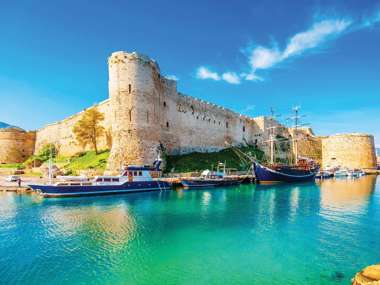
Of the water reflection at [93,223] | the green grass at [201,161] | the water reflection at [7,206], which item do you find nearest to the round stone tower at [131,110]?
the green grass at [201,161]

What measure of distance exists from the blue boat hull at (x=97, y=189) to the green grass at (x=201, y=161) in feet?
15.5

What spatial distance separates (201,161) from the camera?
33.6 m

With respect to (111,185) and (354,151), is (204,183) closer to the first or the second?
(111,185)

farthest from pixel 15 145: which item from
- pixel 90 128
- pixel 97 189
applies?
pixel 97 189

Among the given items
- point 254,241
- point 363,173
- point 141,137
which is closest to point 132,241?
point 254,241

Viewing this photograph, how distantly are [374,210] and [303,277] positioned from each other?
12.1 meters

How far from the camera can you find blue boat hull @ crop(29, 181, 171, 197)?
2005 centimetres

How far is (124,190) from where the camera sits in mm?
22656

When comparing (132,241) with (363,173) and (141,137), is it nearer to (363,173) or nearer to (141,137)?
(141,137)

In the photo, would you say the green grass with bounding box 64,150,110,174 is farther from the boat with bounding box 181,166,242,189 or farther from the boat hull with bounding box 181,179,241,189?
the boat with bounding box 181,166,242,189

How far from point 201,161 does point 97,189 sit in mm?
15689

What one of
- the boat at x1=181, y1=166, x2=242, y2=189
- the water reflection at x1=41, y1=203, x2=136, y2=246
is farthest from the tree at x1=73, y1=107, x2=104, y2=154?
the water reflection at x1=41, y1=203, x2=136, y2=246

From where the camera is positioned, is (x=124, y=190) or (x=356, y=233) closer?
(x=356, y=233)

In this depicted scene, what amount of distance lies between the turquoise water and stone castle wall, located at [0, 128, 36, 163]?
33273 mm
